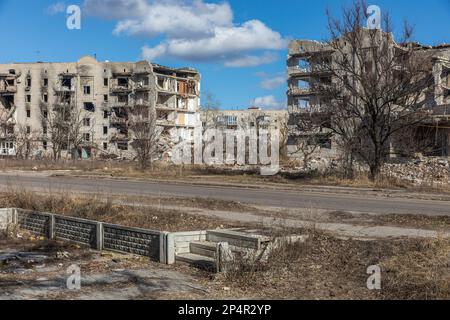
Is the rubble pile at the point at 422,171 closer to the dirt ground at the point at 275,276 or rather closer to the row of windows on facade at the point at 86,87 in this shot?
the dirt ground at the point at 275,276

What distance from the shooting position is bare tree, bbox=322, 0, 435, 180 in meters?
30.8

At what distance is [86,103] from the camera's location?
330 feet

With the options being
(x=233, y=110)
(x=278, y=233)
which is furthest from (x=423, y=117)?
(x=233, y=110)

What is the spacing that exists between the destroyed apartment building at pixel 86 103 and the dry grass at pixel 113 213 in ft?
258

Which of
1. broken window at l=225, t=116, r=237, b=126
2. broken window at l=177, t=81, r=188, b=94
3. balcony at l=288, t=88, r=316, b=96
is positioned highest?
broken window at l=177, t=81, r=188, b=94

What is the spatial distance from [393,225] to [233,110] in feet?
387

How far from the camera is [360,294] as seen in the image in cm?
705

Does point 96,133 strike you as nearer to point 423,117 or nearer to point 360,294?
point 423,117

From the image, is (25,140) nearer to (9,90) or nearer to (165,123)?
(9,90)

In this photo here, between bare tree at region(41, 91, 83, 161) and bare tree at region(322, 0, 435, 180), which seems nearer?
bare tree at region(322, 0, 435, 180)

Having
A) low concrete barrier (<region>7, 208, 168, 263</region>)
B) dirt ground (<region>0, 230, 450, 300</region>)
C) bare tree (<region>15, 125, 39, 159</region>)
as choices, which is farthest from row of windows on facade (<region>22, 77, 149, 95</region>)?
dirt ground (<region>0, 230, 450, 300</region>)

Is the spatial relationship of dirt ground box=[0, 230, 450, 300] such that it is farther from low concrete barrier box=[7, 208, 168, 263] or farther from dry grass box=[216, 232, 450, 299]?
low concrete barrier box=[7, 208, 168, 263]

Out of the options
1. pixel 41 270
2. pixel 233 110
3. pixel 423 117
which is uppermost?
pixel 233 110

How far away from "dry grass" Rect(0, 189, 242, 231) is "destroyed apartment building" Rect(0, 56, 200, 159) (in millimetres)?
78763
